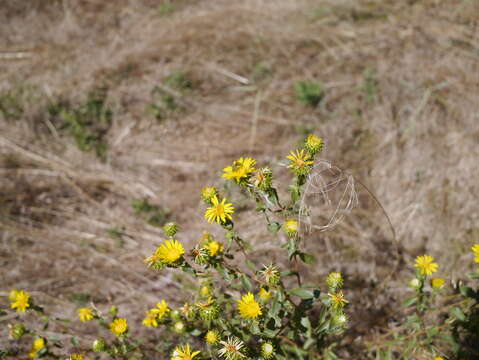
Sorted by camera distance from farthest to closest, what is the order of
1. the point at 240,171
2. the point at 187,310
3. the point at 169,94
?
the point at 169,94 < the point at 187,310 < the point at 240,171

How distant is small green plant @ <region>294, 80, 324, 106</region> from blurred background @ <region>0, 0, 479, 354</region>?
0.02 metres

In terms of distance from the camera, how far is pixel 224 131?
393 centimetres

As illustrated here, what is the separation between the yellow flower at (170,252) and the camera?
1731mm

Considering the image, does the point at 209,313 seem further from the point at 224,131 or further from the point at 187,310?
the point at 224,131

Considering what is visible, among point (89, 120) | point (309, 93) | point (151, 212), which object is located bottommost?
point (151, 212)

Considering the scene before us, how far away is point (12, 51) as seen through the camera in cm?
490

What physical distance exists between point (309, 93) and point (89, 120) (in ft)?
7.89

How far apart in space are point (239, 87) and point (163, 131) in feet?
3.32

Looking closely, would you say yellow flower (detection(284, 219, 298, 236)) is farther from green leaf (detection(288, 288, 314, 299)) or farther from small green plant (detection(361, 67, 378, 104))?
small green plant (detection(361, 67, 378, 104))

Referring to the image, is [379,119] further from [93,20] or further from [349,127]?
[93,20]

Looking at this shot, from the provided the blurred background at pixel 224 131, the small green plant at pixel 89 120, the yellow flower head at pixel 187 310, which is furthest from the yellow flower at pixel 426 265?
the small green plant at pixel 89 120

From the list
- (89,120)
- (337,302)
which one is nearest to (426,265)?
(337,302)

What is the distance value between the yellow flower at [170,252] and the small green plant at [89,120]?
2367 mm

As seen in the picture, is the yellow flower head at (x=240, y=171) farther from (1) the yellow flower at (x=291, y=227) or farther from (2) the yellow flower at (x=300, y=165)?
(1) the yellow flower at (x=291, y=227)
